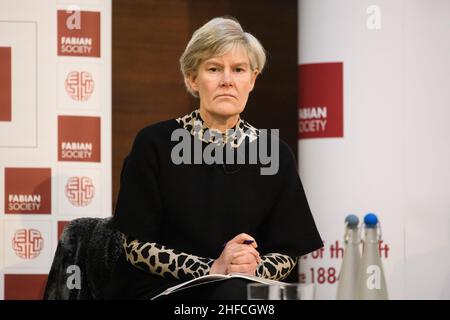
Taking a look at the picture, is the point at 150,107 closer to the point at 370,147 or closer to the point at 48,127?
the point at 48,127

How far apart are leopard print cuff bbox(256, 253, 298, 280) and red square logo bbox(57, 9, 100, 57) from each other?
1.74 m

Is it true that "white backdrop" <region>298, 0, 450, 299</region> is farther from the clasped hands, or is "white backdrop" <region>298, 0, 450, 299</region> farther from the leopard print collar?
the clasped hands

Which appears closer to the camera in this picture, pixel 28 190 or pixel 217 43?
pixel 217 43

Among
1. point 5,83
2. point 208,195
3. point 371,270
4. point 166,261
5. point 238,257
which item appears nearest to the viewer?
A: point 371,270

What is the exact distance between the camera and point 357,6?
3.69m

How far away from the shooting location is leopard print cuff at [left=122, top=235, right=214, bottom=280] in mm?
2268

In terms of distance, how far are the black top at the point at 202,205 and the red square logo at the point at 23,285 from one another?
1.42m

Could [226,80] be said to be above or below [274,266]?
above

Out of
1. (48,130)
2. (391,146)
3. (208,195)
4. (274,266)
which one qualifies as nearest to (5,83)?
(48,130)

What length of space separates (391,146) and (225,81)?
4.67 feet

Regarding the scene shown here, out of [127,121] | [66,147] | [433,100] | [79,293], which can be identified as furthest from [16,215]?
[433,100]

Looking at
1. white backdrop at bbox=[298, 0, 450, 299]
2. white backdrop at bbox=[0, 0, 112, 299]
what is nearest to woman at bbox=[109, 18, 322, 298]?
white backdrop at bbox=[298, 0, 450, 299]

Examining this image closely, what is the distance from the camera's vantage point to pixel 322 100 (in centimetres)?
375

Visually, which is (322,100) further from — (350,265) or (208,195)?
(350,265)
